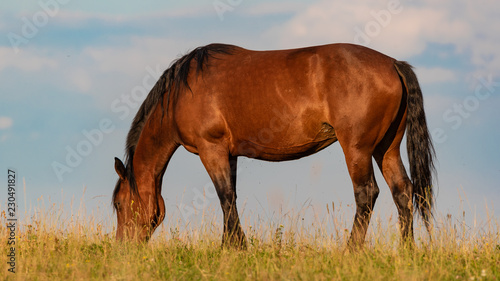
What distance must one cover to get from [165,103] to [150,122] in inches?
18.2

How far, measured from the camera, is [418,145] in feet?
27.0

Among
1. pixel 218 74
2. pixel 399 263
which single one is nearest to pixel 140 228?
pixel 218 74

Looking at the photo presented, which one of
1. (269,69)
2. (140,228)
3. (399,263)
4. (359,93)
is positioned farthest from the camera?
(140,228)

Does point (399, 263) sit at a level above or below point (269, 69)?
below

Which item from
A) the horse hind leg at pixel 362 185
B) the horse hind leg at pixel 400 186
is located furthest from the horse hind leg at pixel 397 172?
the horse hind leg at pixel 362 185

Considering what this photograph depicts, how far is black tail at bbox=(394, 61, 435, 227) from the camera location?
8.09m

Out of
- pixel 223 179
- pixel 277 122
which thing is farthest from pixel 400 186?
pixel 223 179

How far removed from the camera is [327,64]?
7809 millimetres

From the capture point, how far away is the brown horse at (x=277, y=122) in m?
7.68

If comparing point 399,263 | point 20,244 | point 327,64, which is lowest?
point 399,263

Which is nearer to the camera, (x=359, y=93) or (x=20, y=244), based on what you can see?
(x=359, y=93)

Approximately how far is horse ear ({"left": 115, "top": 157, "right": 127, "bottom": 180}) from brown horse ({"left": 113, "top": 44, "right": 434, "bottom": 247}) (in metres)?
0.02

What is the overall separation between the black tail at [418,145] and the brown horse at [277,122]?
0.02 meters

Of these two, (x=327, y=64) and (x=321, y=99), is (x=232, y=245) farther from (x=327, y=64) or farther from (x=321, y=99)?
(x=327, y=64)
